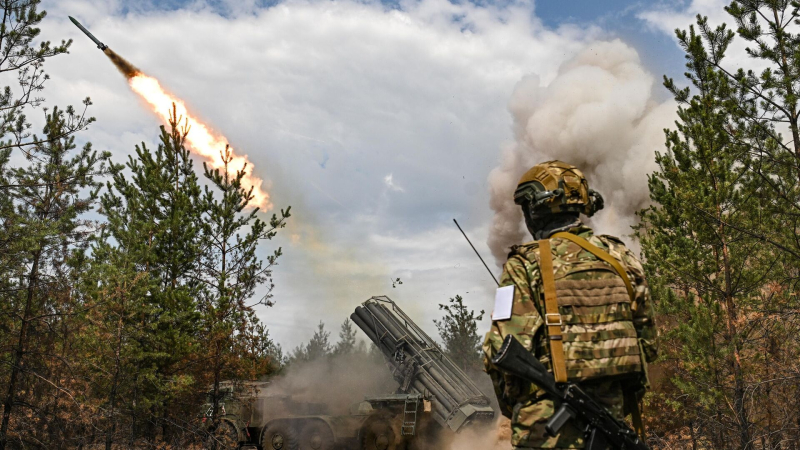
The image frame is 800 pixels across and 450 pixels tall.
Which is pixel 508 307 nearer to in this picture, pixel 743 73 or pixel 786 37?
pixel 743 73

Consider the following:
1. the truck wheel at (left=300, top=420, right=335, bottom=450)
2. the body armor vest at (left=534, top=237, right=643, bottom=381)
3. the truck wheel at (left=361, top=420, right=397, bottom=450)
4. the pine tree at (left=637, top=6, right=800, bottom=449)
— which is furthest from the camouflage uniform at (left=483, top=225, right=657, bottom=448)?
the truck wheel at (left=300, top=420, right=335, bottom=450)

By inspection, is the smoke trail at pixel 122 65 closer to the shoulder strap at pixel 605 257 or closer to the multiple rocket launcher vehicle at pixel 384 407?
the multiple rocket launcher vehicle at pixel 384 407

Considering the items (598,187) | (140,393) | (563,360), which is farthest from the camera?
(598,187)

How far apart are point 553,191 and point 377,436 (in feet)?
38.9

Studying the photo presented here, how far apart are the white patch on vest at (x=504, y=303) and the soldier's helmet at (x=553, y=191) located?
595 mm

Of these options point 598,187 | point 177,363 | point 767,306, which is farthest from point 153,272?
point 598,187

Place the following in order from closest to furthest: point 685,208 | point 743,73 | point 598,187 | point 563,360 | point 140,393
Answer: point 563,360
point 743,73
point 685,208
point 140,393
point 598,187

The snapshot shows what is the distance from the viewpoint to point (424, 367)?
14086 millimetres

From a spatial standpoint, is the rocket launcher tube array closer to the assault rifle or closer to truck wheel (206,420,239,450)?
truck wheel (206,420,239,450)

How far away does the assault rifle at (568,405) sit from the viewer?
2.94 metres

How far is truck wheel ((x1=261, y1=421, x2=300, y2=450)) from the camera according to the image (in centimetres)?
1477

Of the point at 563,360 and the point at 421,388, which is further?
the point at 421,388

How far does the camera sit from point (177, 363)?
14180 millimetres

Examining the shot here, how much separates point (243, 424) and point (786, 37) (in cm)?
1323
